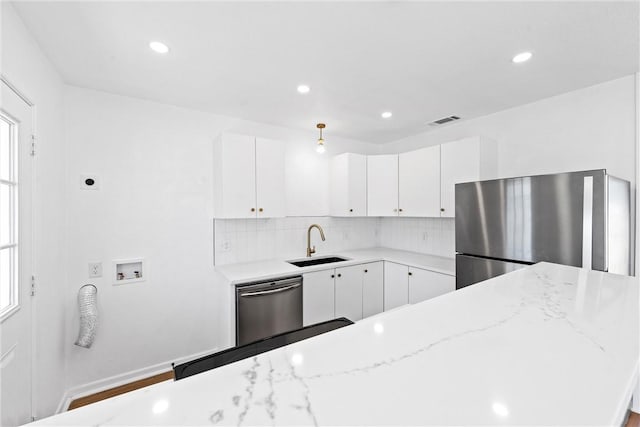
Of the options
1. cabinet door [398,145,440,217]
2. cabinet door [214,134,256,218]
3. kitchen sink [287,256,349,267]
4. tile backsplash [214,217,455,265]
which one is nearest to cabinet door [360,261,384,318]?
kitchen sink [287,256,349,267]

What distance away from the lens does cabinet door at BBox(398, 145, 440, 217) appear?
2.94m

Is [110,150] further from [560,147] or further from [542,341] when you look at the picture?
[560,147]

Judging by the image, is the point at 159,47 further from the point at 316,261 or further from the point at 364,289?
the point at 364,289

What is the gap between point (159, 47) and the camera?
1.61m

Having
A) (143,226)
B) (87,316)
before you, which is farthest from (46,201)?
(87,316)

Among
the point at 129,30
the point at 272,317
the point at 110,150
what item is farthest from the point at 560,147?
the point at 110,150

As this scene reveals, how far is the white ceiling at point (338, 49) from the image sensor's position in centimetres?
133

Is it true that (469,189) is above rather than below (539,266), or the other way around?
above

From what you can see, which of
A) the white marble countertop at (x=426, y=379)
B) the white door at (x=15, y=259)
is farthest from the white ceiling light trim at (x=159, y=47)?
the white marble countertop at (x=426, y=379)

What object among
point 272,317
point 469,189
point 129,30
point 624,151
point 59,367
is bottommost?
point 59,367

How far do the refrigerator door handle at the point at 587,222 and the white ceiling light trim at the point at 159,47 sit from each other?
2709mm

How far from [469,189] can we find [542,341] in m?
1.90

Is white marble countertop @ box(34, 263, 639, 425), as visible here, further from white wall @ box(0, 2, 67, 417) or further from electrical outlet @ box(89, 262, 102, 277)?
electrical outlet @ box(89, 262, 102, 277)

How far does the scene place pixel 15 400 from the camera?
4.40 feet
